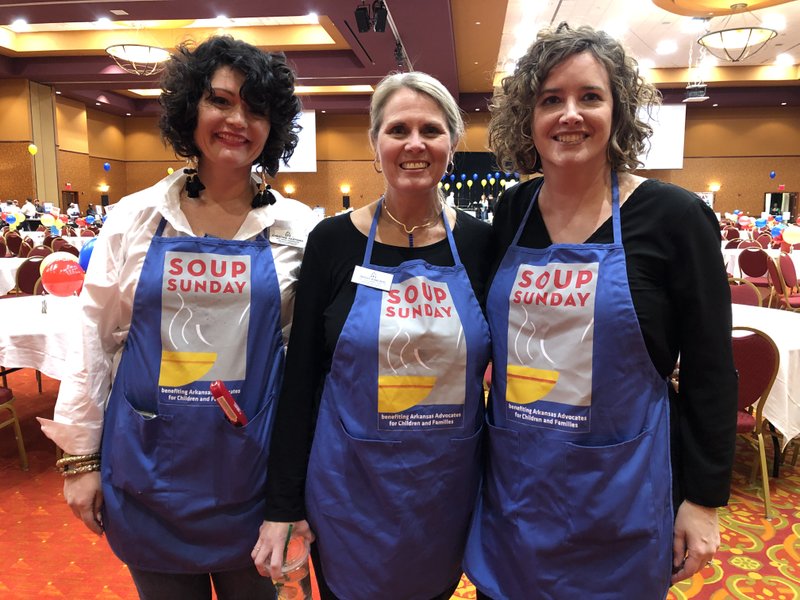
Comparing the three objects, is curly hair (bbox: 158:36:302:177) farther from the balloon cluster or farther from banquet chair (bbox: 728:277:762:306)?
banquet chair (bbox: 728:277:762:306)

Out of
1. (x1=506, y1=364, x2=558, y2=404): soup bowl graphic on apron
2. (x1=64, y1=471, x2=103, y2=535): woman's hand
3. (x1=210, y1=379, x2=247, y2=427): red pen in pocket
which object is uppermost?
(x1=506, y1=364, x2=558, y2=404): soup bowl graphic on apron

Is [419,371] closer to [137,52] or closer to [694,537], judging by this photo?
[694,537]

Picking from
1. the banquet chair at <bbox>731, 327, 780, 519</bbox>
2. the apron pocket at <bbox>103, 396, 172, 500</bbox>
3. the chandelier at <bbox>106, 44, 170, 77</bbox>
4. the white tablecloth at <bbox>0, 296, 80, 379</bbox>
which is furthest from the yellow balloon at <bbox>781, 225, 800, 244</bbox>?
the chandelier at <bbox>106, 44, 170, 77</bbox>

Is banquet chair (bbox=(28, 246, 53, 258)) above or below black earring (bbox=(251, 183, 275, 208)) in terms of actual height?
below

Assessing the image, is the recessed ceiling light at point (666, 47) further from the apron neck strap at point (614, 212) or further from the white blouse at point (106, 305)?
the white blouse at point (106, 305)

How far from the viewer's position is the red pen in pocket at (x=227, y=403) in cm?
121

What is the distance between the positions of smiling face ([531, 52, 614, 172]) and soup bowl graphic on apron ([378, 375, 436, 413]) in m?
0.54

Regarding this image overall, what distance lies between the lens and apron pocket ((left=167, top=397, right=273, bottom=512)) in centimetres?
125

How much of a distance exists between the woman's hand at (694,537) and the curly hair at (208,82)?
1.29 metres

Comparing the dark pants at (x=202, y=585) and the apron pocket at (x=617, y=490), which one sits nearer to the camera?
the apron pocket at (x=617, y=490)

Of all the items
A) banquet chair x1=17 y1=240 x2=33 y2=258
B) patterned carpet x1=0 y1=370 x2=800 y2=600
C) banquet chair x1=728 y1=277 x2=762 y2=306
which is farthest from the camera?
banquet chair x1=17 y1=240 x2=33 y2=258

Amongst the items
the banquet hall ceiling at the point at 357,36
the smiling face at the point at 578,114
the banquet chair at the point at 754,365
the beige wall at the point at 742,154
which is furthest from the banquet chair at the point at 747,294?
the beige wall at the point at 742,154

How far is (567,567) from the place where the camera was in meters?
1.13

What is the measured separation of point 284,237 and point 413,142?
0.39m
